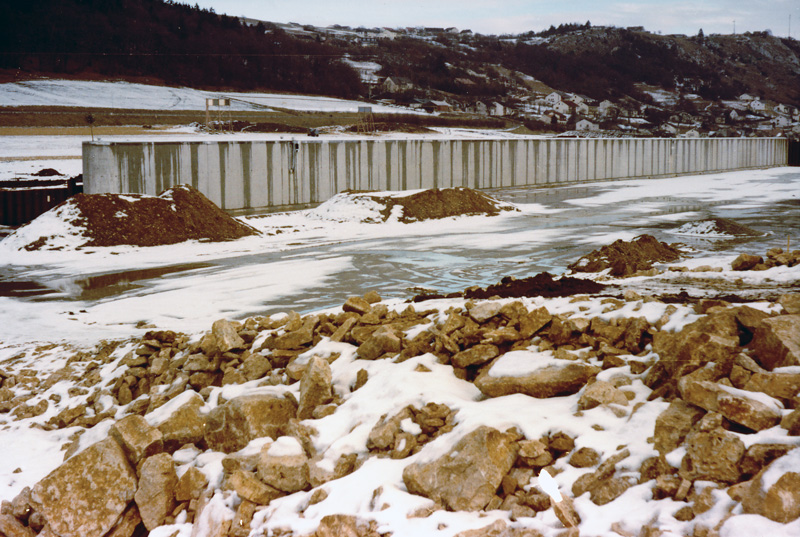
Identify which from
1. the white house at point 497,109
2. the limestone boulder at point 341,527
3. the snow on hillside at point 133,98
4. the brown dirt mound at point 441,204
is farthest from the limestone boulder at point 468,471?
the white house at point 497,109

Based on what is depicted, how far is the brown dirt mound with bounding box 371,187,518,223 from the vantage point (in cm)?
2692

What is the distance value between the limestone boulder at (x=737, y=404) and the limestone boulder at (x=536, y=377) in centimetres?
116

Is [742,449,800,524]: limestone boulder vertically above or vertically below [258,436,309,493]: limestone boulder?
above

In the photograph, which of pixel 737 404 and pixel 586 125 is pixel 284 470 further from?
pixel 586 125

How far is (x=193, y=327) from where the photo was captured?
1120cm

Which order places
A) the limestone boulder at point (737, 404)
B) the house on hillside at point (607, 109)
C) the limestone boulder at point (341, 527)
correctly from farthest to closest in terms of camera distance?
the house on hillside at point (607, 109), the limestone boulder at point (341, 527), the limestone boulder at point (737, 404)

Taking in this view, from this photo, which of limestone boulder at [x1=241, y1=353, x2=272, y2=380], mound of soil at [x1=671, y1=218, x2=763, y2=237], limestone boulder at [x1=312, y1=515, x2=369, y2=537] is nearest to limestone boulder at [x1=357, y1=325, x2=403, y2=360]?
limestone boulder at [x1=241, y1=353, x2=272, y2=380]

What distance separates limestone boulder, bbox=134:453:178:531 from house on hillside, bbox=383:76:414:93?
12565 cm

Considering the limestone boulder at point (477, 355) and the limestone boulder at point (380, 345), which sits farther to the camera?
the limestone boulder at point (380, 345)

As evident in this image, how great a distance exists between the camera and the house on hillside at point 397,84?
132m

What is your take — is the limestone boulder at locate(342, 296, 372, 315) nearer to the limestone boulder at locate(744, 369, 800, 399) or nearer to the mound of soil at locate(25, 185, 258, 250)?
the limestone boulder at locate(744, 369, 800, 399)

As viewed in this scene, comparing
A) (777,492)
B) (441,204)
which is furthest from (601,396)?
(441,204)

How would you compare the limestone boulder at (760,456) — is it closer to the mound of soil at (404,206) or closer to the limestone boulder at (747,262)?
the limestone boulder at (747,262)

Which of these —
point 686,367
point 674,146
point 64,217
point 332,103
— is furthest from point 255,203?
point 332,103
